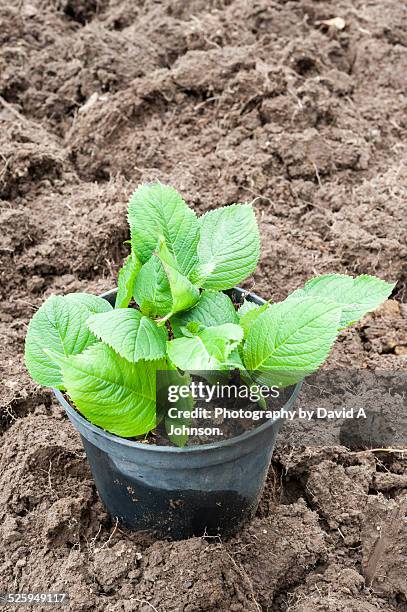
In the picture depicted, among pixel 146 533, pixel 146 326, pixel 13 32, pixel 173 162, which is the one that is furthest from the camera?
pixel 13 32

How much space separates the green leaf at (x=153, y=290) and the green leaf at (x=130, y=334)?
0.07m

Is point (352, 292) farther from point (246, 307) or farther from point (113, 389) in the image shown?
point (113, 389)

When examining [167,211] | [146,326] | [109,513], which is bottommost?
[109,513]

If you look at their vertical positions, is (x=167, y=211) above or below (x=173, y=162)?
above

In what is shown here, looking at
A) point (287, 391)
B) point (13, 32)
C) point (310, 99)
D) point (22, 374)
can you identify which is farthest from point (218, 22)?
point (287, 391)

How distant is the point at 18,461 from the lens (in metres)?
2.08

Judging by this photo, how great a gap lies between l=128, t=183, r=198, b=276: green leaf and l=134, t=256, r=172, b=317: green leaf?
52 mm

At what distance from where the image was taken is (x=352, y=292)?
5.76ft

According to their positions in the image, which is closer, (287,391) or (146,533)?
(287,391)

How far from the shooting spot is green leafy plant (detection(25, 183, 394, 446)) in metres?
1.54

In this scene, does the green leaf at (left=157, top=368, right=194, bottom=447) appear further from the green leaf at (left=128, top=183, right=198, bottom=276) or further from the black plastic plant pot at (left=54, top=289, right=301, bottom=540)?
the green leaf at (left=128, top=183, right=198, bottom=276)

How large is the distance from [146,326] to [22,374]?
0.89m

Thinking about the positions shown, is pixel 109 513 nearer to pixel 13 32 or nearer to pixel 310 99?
pixel 310 99

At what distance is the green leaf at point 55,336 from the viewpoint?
169 centimetres
